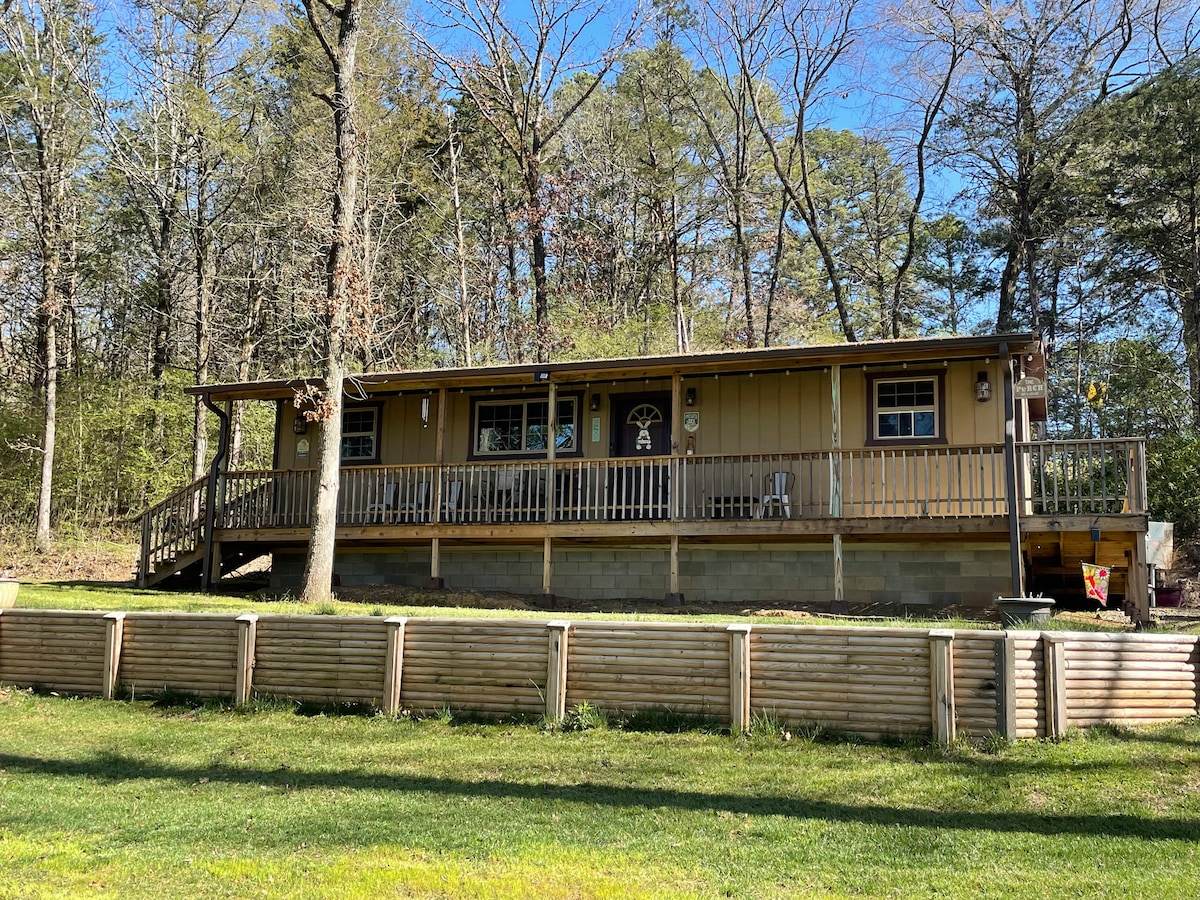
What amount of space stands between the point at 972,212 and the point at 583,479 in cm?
1949

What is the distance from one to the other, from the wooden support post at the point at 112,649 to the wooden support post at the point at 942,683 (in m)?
6.74

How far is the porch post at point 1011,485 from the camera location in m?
11.3

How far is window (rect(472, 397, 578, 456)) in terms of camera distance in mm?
15383

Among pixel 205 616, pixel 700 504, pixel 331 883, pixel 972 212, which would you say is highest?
pixel 972 212

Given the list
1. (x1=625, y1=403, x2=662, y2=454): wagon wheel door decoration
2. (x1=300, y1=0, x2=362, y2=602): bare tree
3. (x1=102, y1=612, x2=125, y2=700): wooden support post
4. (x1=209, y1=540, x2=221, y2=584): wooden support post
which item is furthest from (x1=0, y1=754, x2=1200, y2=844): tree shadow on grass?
(x1=625, y1=403, x2=662, y2=454): wagon wheel door decoration

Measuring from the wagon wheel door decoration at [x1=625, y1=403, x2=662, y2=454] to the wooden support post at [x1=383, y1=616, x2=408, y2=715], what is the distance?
306 inches

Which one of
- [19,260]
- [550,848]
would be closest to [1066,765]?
[550,848]

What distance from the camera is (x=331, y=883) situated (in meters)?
4.36

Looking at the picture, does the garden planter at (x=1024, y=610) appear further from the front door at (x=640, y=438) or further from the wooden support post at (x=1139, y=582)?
the front door at (x=640, y=438)

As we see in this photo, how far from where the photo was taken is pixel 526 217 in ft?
82.5

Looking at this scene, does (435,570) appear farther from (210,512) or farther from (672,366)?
(672,366)

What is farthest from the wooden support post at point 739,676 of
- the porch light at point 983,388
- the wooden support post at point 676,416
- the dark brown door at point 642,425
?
the dark brown door at point 642,425

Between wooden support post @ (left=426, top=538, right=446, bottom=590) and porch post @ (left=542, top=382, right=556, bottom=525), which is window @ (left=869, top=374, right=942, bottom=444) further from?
wooden support post @ (left=426, top=538, right=446, bottom=590)

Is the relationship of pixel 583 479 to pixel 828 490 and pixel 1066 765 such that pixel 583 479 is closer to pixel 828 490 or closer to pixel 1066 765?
pixel 828 490
